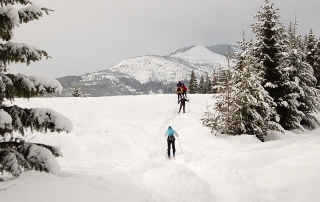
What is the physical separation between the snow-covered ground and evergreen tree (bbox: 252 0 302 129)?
2.75m

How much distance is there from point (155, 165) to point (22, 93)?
6.76 m

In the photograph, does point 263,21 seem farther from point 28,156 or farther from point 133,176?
point 28,156

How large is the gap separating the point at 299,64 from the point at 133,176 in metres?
19.0

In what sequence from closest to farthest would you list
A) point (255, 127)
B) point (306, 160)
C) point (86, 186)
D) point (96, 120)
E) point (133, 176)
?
point (86, 186) → point (133, 176) → point (306, 160) → point (255, 127) → point (96, 120)

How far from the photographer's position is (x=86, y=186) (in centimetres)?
620

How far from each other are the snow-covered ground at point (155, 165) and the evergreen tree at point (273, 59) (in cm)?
275

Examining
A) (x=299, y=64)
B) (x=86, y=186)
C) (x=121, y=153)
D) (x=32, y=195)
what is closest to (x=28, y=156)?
(x=32, y=195)

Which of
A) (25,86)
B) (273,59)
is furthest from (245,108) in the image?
(25,86)

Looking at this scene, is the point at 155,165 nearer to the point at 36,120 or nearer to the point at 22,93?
the point at 36,120

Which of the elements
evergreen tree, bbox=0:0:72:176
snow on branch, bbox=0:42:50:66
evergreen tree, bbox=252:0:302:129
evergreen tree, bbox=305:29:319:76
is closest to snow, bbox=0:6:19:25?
evergreen tree, bbox=0:0:72:176

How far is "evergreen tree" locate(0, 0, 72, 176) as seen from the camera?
515cm

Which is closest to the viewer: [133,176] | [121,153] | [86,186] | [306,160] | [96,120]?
[86,186]

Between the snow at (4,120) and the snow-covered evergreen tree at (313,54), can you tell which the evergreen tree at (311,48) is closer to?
the snow-covered evergreen tree at (313,54)

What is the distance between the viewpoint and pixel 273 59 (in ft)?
66.5
